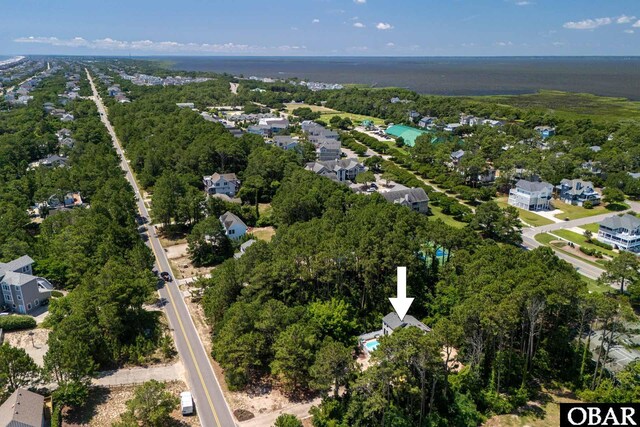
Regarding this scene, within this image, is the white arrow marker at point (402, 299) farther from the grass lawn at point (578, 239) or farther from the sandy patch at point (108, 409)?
the grass lawn at point (578, 239)

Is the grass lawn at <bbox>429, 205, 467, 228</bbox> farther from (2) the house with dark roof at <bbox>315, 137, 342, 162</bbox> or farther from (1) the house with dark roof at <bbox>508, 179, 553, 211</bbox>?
(2) the house with dark roof at <bbox>315, 137, 342, 162</bbox>

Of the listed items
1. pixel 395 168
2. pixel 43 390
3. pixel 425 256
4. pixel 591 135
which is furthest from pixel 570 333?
pixel 591 135

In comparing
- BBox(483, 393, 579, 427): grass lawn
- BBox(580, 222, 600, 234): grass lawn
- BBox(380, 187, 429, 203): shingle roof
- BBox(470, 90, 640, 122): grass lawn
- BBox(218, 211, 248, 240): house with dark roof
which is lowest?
BBox(483, 393, 579, 427): grass lawn

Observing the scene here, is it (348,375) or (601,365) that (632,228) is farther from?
(348,375)

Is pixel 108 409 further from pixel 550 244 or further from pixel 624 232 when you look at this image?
pixel 624 232

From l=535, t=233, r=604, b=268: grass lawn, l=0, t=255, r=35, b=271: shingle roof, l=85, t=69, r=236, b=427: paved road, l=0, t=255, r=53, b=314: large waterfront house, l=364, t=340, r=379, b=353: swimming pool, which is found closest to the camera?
l=85, t=69, r=236, b=427: paved road

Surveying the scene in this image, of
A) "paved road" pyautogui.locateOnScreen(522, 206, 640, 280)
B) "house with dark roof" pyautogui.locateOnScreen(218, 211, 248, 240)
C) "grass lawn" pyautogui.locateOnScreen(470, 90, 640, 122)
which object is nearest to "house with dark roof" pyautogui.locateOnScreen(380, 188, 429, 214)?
"paved road" pyautogui.locateOnScreen(522, 206, 640, 280)

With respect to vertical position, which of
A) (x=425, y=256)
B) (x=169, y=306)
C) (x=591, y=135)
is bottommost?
(x=169, y=306)
